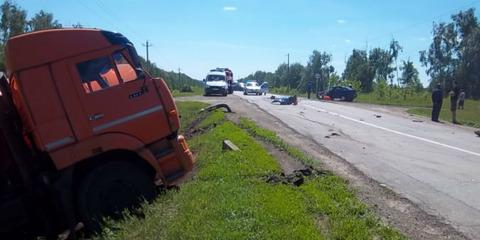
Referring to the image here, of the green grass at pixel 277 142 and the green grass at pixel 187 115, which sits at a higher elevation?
the green grass at pixel 277 142

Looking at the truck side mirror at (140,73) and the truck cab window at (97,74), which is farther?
the truck side mirror at (140,73)

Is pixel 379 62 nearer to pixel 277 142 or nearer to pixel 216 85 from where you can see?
pixel 216 85

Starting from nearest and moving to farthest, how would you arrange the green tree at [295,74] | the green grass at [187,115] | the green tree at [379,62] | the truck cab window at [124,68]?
the truck cab window at [124,68] → the green grass at [187,115] → the green tree at [379,62] → the green tree at [295,74]

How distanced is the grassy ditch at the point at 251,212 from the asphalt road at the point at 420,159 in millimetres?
1319

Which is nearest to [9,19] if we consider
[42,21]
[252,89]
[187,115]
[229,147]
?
[42,21]

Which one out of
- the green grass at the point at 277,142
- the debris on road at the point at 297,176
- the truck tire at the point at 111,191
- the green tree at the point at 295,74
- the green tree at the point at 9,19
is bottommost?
the green tree at the point at 295,74

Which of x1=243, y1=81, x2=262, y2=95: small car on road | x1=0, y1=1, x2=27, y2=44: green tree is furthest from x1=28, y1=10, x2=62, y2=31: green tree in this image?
x1=243, y1=81, x2=262, y2=95: small car on road

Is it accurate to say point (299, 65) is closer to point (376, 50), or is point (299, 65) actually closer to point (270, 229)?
point (376, 50)

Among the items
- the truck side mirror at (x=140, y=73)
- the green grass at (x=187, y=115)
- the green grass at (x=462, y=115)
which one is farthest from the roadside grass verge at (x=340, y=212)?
the green grass at (x=462, y=115)

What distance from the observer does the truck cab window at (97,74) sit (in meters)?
7.29

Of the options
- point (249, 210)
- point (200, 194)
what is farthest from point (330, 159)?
point (249, 210)

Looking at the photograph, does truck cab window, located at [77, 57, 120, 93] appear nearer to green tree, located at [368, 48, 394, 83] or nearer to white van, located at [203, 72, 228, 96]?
white van, located at [203, 72, 228, 96]

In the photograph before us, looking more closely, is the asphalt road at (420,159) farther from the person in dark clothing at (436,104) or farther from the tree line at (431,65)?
the tree line at (431,65)

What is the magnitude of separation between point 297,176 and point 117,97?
3686 mm
